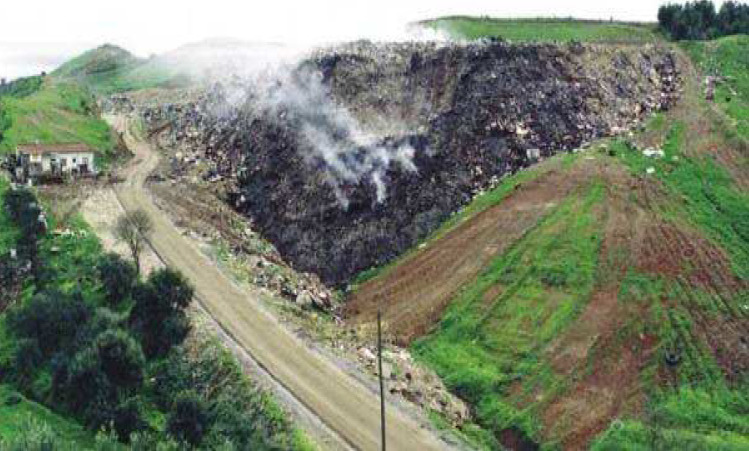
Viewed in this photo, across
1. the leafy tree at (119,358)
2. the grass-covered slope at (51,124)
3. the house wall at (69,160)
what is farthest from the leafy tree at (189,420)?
the grass-covered slope at (51,124)

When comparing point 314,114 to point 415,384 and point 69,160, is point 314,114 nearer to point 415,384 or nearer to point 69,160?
point 69,160

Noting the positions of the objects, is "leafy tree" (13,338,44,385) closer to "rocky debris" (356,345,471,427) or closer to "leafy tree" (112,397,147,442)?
"leafy tree" (112,397,147,442)

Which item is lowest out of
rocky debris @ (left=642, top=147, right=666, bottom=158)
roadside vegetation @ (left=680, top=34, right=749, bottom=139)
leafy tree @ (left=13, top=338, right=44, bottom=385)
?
leafy tree @ (left=13, top=338, right=44, bottom=385)

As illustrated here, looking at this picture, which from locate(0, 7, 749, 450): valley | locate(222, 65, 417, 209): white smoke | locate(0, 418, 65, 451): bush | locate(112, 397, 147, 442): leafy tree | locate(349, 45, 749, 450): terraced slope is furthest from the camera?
locate(222, 65, 417, 209): white smoke

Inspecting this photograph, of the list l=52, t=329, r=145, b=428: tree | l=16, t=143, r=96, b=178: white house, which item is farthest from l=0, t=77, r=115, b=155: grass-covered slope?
l=52, t=329, r=145, b=428: tree

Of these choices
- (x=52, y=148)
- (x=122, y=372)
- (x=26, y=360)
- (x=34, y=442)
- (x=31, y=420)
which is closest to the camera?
(x=34, y=442)

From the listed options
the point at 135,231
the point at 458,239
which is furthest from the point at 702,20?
the point at 135,231

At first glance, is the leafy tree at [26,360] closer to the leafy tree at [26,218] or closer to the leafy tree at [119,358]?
the leafy tree at [119,358]
